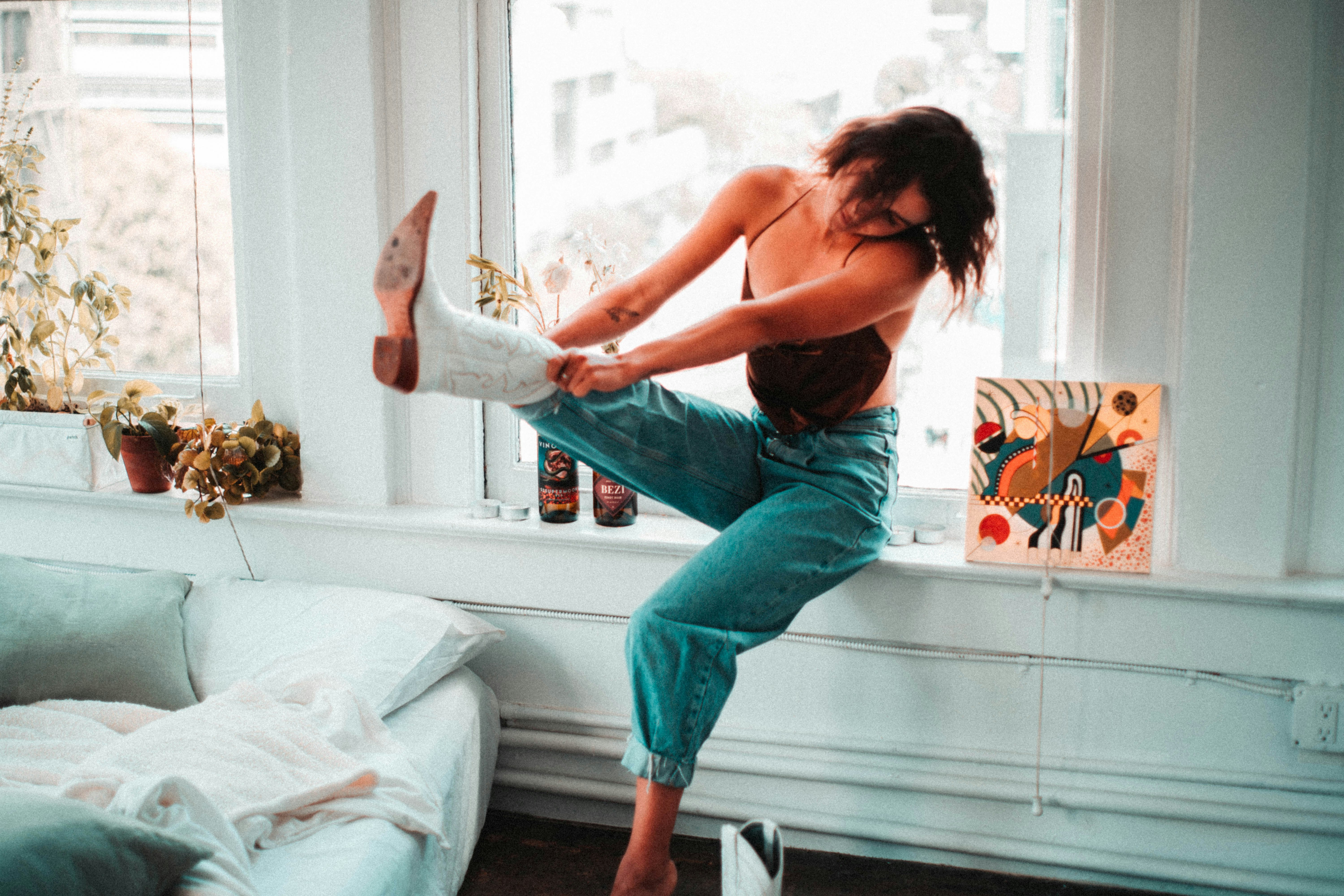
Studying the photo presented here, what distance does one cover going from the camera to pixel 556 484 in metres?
1.97

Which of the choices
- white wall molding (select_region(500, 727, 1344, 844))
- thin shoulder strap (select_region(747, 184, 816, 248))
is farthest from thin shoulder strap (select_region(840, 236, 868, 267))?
white wall molding (select_region(500, 727, 1344, 844))

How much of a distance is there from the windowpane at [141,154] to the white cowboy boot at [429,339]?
1255 millimetres

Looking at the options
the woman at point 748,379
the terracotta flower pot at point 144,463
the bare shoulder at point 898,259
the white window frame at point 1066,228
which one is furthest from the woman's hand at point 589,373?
the terracotta flower pot at point 144,463

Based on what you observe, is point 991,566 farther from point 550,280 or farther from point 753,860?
point 550,280

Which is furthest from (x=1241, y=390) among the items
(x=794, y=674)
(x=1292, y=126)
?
(x=794, y=674)

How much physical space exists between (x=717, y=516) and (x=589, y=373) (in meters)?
0.41

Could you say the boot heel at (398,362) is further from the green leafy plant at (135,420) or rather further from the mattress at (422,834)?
the green leafy plant at (135,420)

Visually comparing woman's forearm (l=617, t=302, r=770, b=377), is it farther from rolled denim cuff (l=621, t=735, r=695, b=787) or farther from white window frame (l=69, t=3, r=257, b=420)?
white window frame (l=69, t=3, r=257, b=420)

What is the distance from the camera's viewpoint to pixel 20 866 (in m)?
Answer: 0.97

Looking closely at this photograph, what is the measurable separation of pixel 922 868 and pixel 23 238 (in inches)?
93.1

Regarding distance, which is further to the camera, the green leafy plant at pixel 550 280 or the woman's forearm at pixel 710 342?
→ the green leafy plant at pixel 550 280

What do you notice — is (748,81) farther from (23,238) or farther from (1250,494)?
(23,238)

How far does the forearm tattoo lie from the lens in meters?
1.50

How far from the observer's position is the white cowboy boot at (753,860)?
132 cm
